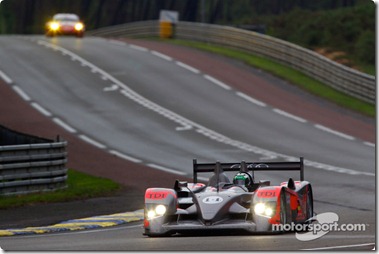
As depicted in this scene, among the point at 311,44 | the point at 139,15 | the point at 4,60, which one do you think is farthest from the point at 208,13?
the point at 4,60

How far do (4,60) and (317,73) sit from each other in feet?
48.1

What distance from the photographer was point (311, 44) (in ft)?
211

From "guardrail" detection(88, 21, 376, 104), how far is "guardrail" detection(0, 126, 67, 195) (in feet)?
69.5

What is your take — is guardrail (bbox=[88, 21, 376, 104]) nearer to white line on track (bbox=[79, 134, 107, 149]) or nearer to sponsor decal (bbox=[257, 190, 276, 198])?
white line on track (bbox=[79, 134, 107, 149])

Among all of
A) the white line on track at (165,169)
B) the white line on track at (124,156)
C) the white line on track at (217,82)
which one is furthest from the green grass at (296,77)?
the white line on track at (165,169)

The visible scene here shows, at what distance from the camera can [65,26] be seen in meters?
67.8

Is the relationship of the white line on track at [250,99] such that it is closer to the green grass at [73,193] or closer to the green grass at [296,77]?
the green grass at [296,77]

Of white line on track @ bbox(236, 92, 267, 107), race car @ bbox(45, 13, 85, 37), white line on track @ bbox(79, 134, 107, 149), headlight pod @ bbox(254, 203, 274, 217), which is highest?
race car @ bbox(45, 13, 85, 37)

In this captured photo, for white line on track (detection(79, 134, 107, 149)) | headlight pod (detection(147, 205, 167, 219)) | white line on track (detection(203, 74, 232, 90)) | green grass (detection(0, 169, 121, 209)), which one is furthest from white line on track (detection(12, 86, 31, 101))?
headlight pod (detection(147, 205, 167, 219))

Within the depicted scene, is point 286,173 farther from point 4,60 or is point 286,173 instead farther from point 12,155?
point 4,60

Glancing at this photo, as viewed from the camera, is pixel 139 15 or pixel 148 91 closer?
pixel 148 91

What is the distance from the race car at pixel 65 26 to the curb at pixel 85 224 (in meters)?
47.8

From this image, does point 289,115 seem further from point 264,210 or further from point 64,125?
point 264,210

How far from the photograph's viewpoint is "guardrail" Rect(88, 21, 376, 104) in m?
44.1
